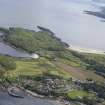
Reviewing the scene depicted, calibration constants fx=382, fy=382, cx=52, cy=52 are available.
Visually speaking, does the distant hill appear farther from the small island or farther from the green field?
the green field

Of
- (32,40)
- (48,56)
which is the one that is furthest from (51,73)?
(32,40)

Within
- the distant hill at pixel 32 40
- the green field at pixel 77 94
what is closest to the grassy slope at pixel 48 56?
the distant hill at pixel 32 40

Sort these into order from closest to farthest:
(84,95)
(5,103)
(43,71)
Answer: (5,103)
(84,95)
(43,71)

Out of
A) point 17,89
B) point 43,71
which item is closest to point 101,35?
point 43,71

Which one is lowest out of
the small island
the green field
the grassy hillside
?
the green field

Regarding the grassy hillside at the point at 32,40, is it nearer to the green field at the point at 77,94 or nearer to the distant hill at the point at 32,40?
the distant hill at the point at 32,40

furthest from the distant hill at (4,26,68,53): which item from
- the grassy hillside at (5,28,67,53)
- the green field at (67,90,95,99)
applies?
the green field at (67,90,95,99)

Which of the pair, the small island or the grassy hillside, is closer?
the small island

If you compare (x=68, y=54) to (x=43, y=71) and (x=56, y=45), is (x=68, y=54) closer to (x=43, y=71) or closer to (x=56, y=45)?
(x=56, y=45)
